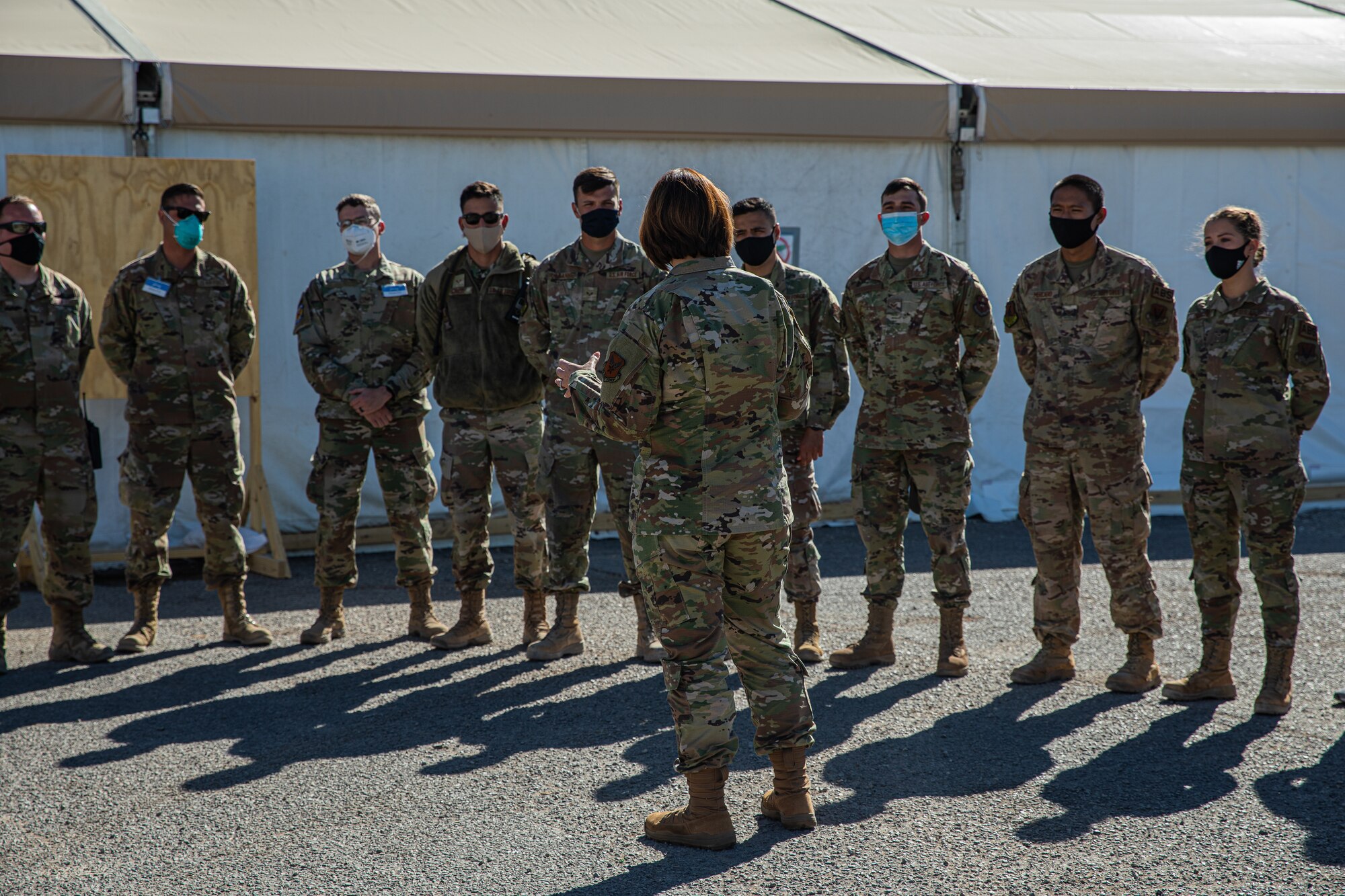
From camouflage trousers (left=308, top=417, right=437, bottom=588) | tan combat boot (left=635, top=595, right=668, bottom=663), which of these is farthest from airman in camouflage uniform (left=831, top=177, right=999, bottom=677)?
camouflage trousers (left=308, top=417, right=437, bottom=588)

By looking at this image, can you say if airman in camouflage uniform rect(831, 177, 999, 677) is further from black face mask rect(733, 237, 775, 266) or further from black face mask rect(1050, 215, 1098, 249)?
→ black face mask rect(733, 237, 775, 266)

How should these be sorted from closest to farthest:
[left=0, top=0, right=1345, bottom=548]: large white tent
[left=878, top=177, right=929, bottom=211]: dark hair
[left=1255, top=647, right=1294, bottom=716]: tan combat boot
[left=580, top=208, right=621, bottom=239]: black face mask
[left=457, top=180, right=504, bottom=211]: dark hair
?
1. [left=1255, top=647, right=1294, bottom=716]: tan combat boot
2. [left=878, top=177, right=929, bottom=211]: dark hair
3. [left=580, top=208, right=621, bottom=239]: black face mask
4. [left=457, top=180, right=504, bottom=211]: dark hair
5. [left=0, top=0, right=1345, bottom=548]: large white tent

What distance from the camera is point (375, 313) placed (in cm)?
629

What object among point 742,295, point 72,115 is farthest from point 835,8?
point 742,295

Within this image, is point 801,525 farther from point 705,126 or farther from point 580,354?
point 705,126

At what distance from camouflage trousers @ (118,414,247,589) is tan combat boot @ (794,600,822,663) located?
270 centimetres

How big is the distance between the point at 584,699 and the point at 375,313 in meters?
2.29

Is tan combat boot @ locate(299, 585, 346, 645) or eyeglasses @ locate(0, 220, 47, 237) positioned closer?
eyeglasses @ locate(0, 220, 47, 237)

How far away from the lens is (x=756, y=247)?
17.4 feet

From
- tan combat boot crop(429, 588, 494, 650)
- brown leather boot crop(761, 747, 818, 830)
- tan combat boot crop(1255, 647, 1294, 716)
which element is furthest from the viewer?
tan combat boot crop(429, 588, 494, 650)

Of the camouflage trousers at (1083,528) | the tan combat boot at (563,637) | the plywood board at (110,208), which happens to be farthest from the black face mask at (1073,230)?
the plywood board at (110,208)

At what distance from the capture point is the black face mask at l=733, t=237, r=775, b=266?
5293 millimetres

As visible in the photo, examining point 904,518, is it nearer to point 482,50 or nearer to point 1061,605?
point 1061,605

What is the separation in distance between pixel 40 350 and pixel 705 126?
4.42 metres
